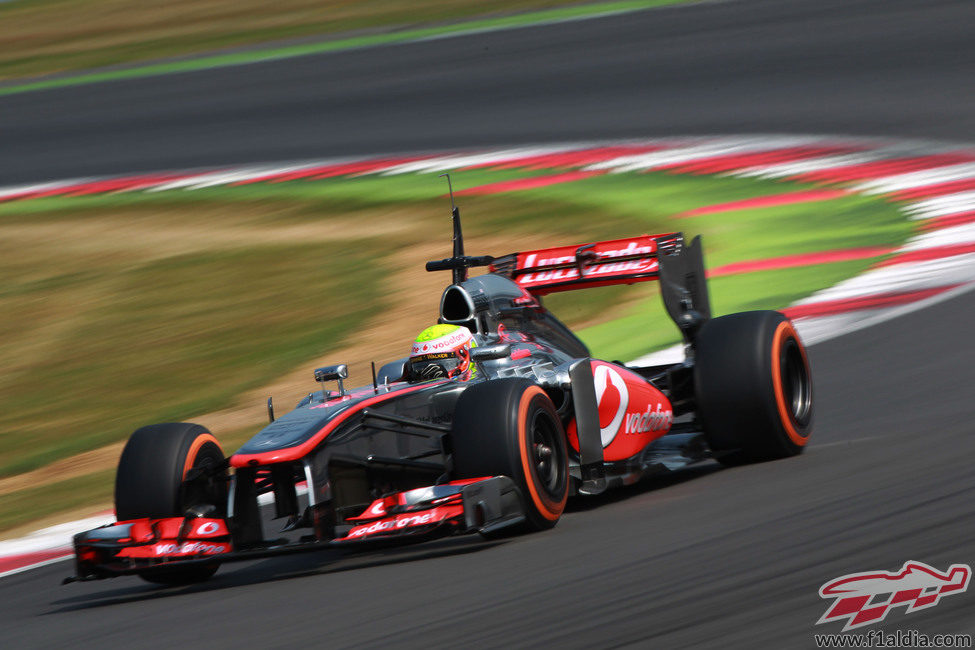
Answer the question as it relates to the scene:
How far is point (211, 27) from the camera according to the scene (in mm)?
36594

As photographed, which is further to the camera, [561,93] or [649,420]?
[561,93]

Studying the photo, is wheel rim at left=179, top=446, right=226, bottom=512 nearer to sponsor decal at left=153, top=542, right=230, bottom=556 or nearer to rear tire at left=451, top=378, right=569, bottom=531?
sponsor decal at left=153, top=542, right=230, bottom=556

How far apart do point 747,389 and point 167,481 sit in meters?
2.95

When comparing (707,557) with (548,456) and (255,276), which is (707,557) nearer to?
(548,456)

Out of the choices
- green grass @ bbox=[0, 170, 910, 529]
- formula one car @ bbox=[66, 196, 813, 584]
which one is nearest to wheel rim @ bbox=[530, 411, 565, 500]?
formula one car @ bbox=[66, 196, 813, 584]

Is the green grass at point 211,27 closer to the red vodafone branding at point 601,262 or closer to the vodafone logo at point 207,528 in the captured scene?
the red vodafone branding at point 601,262

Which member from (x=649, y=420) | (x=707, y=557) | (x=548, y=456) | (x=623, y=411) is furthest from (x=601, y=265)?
(x=707, y=557)

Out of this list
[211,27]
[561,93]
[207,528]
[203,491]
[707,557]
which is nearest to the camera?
[707,557]

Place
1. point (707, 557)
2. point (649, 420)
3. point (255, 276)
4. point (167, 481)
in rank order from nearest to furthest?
point (707, 557)
point (167, 481)
point (649, 420)
point (255, 276)

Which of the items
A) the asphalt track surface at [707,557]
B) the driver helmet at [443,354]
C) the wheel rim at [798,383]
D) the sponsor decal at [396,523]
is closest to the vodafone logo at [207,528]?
the asphalt track surface at [707,557]

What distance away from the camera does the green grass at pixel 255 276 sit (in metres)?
11.9

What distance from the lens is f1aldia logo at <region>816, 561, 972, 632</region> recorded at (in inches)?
194

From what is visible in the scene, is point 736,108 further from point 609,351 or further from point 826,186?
point 609,351

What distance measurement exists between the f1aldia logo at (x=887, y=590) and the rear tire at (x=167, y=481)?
293cm
